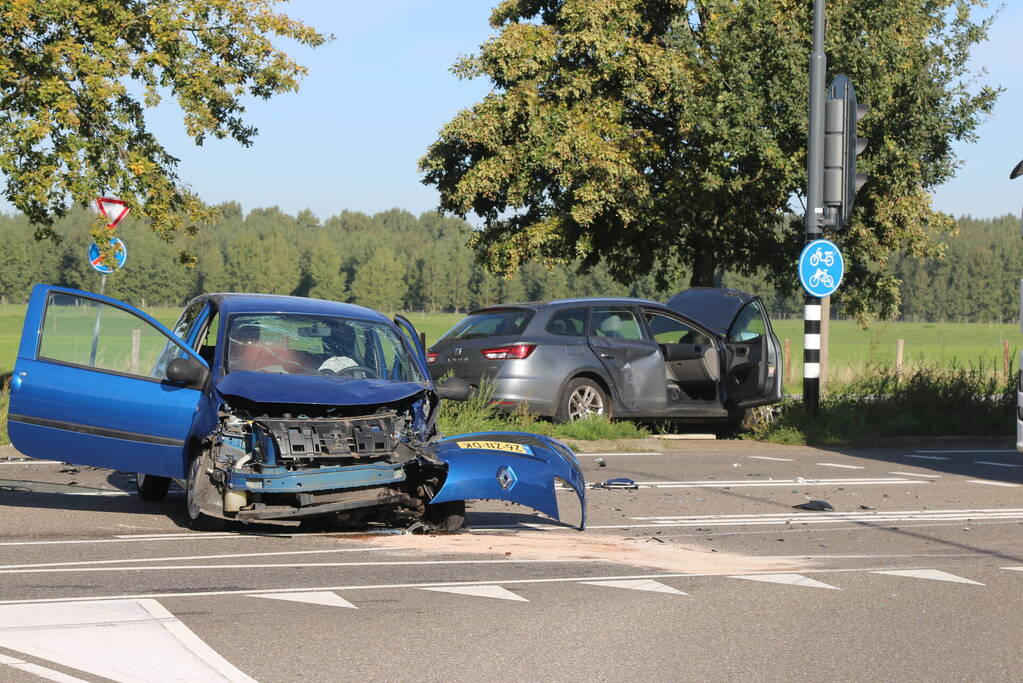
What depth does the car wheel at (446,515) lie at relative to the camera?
873 centimetres

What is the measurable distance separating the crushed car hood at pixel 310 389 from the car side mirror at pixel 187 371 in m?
0.12

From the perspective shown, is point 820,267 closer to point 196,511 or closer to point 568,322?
point 568,322

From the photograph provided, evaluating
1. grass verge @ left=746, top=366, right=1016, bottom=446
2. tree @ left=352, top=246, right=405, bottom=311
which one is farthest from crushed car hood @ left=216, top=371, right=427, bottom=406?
tree @ left=352, top=246, right=405, bottom=311

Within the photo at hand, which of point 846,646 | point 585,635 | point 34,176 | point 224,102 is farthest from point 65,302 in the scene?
point 224,102

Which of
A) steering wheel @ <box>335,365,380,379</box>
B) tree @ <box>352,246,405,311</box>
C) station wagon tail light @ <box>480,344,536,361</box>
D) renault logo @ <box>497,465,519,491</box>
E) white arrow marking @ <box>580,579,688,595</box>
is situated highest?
tree @ <box>352,246,405,311</box>

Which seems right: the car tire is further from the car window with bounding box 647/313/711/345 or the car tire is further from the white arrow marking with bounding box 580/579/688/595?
the white arrow marking with bounding box 580/579/688/595

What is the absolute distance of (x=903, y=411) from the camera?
1789 centimetres

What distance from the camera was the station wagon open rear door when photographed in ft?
28.8

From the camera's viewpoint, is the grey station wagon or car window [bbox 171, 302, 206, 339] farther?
the grey station wagon

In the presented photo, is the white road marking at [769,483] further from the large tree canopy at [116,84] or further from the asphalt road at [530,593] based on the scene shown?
the large tree canopy at [116,84]

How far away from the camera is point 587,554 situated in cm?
810

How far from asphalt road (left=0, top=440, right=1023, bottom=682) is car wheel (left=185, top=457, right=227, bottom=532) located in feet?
0.54

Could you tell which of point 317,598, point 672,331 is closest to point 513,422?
point 672,331

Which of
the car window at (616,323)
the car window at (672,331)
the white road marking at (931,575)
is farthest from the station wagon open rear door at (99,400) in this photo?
the car window at (672,331)
